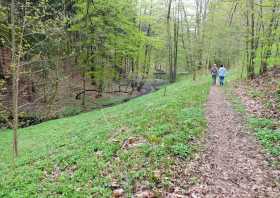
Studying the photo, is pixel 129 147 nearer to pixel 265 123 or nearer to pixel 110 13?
pixel 265 123

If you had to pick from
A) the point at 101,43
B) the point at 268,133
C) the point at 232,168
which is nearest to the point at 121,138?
the point at 232,168

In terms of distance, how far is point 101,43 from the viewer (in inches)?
1059

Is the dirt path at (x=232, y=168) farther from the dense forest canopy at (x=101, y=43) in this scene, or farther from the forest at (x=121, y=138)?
the dense forest canopy at (x=101, y=43)

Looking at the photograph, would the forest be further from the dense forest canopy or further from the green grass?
the dense forest canopy

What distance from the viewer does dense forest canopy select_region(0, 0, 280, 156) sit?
692 inches

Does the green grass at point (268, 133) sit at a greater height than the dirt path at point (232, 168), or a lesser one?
greater

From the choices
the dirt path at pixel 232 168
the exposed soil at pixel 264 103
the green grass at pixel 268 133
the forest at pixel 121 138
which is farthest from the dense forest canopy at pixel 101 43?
the dirt path at pixel 232 168

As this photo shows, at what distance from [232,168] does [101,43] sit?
21586 mm

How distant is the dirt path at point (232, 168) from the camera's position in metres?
6.20

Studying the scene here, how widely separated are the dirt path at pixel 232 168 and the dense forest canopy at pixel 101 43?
733 cm

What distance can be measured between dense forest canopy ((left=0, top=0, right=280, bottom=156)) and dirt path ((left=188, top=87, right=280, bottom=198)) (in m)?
7.33

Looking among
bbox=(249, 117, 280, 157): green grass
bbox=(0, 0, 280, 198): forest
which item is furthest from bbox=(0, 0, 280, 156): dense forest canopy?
bbox=(249, 117, 280, 157): green grass

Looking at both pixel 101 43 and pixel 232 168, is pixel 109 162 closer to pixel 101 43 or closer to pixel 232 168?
pixel 232 168

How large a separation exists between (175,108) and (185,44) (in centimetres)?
3422
